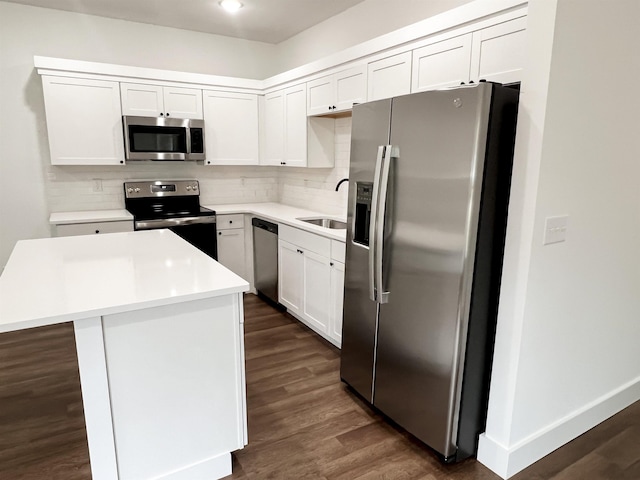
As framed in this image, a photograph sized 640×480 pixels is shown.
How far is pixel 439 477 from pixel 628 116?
1939 millimetres

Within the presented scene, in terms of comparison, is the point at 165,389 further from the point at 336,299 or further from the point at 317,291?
the point at 317,291

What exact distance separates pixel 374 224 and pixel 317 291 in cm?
128

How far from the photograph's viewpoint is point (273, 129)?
4.38 meters

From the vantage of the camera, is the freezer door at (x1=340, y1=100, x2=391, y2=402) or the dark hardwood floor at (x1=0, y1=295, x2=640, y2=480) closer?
the dark hardwood floor at (x1=0, y1=295, x2=640, y2=480)

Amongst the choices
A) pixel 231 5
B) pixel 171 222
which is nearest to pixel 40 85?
pixel 171 222

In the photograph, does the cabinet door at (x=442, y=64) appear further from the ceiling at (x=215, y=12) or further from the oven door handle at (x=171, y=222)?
the oven door handle at (x=171, y=222)

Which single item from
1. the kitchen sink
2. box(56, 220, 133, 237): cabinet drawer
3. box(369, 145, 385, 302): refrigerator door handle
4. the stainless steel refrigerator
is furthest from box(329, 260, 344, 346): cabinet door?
box(56, 220, 133, 237): cabinet drawer

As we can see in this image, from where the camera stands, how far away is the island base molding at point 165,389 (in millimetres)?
1546

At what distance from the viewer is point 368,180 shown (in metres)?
2.25

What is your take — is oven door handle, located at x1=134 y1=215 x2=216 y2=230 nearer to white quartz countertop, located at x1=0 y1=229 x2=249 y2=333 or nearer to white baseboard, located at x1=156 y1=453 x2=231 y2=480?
white quartz countertop, located at x1=0 y1=229 x2=249 y2=333

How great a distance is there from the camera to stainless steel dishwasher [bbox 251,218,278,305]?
393cm

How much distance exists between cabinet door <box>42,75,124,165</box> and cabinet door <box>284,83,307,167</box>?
156 centimetres

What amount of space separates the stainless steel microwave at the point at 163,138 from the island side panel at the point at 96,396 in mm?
2812

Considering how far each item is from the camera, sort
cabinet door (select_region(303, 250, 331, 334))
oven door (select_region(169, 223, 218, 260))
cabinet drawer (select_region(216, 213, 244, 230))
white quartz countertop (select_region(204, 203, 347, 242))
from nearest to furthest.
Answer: cabinet door (select_region(303, 250, 331, 334)) < white quartz countertop (select_region(204, 203, 347, 242)) < oven door (select_region(169, 223, 218, 260)) < cabinet drawer (select_region(216, 213, 244, 230))
